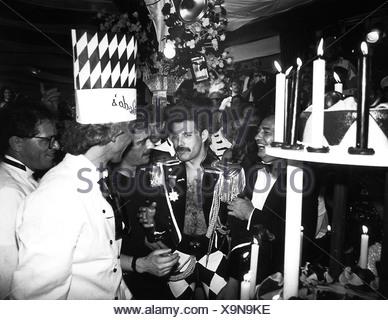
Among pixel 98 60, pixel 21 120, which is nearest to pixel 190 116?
pixel 98 60

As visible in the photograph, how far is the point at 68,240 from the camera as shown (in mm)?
1031

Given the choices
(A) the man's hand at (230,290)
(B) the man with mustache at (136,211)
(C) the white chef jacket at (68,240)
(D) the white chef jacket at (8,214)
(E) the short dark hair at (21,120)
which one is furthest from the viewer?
(A) the man's hand at (230,290)

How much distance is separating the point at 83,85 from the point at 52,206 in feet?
1.71

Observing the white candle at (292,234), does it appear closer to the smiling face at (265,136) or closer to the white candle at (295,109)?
the white candle at (295,109)

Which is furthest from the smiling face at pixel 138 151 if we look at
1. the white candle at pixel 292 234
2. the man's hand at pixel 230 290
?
the white candle at pixel 292 234

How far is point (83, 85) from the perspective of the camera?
129cm

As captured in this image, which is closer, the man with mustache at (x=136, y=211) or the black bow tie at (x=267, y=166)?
the man with mustache at (x=136, y=211)

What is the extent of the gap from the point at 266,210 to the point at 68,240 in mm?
966

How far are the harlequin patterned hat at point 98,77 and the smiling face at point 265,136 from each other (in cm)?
75

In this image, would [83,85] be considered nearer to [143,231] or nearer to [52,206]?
[52,206]

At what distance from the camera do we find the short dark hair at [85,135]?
121 centimetres

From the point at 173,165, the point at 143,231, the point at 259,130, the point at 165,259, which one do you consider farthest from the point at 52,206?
the point at 259,130

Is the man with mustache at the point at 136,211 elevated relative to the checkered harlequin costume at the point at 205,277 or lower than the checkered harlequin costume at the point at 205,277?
elevated

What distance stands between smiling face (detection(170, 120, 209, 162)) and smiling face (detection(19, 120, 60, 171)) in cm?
64
